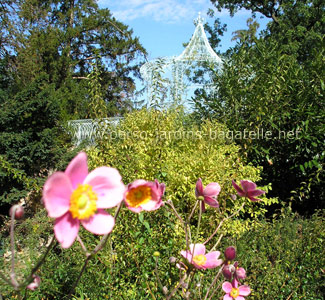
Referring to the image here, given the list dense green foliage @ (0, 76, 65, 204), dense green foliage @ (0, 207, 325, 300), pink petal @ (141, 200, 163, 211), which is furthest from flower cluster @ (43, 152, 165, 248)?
dense green foliage @ (0, 76, 65, 204)

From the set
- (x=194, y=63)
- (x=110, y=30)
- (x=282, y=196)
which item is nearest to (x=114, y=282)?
(x=282, y=196)

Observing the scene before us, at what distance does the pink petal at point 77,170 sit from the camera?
1.53ft

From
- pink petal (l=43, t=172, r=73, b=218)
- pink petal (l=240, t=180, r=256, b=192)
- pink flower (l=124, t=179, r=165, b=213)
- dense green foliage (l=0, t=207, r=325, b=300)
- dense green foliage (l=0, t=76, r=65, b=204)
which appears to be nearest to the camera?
pink petal (l=43, t=172, r=73, b=218)

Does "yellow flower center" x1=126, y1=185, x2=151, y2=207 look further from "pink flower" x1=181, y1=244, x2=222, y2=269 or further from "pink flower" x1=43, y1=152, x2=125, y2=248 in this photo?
"pink flower" x1=181, y1=244, x2=222, y2=269

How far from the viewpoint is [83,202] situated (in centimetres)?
46

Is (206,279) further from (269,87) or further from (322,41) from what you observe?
(322,41)

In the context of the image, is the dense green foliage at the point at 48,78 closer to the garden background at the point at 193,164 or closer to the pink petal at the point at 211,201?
the garden background at the point at 193,164

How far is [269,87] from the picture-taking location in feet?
13.1

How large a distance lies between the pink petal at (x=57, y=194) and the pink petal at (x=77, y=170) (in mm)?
13

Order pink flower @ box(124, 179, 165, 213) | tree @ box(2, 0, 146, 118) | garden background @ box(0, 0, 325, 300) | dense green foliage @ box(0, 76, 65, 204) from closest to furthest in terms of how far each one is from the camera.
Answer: pink flower @ box(124, 179, 165, 213) → garden background @ box(0, 0, 325, 300) → dense green foliage @ box(0, 76, 65, 204) → tree @ box(2, 0, 146, 118)

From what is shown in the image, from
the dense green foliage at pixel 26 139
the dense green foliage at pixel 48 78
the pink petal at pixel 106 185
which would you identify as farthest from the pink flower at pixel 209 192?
the dense green foliage at pixel 26 139

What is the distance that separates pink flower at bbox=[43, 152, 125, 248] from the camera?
0.44 meters

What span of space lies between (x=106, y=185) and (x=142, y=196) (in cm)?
12

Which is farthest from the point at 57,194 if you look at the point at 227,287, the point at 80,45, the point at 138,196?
the point at 80,45
